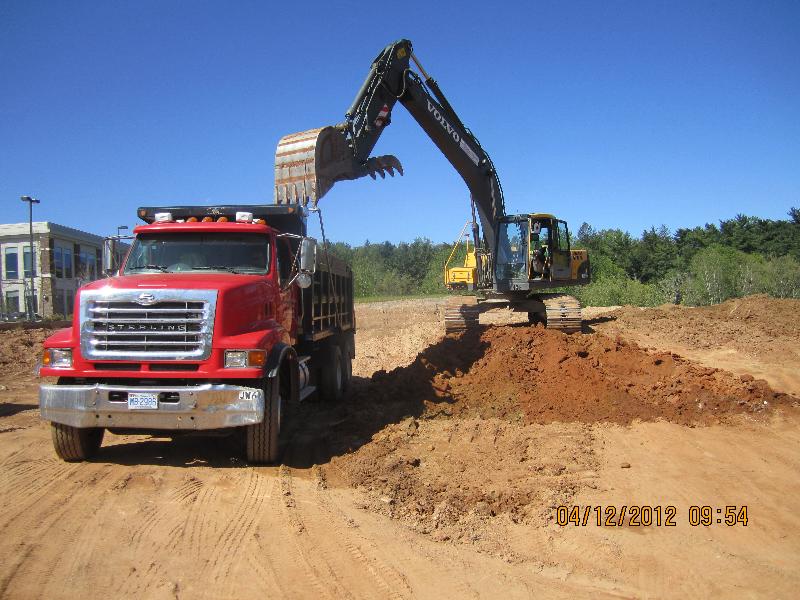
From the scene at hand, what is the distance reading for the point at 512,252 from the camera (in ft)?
49.9

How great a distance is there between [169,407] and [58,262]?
29.1 meters

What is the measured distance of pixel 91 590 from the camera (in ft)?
13.5

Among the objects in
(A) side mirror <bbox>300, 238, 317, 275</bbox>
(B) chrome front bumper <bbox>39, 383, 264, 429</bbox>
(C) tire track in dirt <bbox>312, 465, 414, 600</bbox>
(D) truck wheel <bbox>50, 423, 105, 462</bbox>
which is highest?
(A) side mirror <bbox>300, 238, 317, 275</bbox>

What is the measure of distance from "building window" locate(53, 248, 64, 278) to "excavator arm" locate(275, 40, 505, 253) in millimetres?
24097

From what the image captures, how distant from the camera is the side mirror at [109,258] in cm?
823

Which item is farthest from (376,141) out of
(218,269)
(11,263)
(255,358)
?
(11,263)

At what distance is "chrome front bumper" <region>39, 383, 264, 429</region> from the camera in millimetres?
6340

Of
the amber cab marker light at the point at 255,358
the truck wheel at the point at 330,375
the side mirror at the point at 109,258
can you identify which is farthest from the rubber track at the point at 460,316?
the amber cab marker light at the point at 255,358

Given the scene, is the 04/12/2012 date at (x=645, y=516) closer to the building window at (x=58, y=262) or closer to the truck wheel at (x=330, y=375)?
the truck wheel at (x=330, y=375)

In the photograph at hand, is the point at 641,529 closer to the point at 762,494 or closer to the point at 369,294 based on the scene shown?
the point at 762,494

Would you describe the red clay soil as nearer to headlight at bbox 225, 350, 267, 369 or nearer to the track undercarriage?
the track undercarriage

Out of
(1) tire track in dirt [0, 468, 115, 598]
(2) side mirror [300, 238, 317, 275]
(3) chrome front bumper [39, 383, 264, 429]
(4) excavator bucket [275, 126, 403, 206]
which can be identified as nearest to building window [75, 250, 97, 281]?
(4) excavator bucket [275, 126, 403, 206]

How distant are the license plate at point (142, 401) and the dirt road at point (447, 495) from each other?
0.71 m

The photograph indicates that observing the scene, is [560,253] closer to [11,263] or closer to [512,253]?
[512,253]
